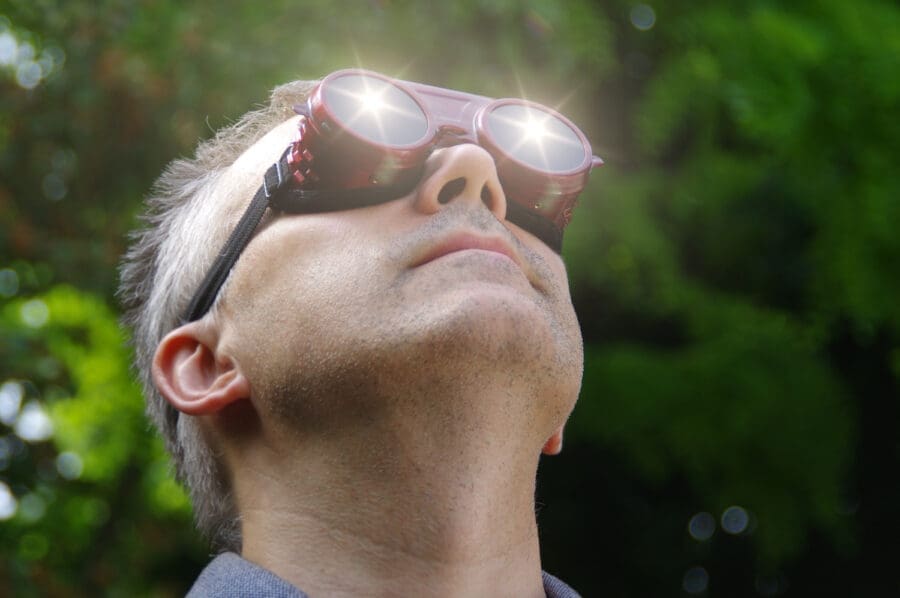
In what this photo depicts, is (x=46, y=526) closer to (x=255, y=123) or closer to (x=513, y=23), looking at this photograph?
(x=513, y=23)

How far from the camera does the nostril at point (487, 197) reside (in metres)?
1.93

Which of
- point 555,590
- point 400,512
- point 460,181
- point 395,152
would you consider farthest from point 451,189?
point 555,590

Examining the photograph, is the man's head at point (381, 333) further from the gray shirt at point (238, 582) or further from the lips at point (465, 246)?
the gray shirt at point (238, 582)

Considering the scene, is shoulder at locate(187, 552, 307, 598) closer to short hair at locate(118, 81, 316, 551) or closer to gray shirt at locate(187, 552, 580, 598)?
gray shirt at locate(187, 552, 580, 598)

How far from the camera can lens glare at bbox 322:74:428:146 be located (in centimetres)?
187

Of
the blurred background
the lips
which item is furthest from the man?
the blurred background

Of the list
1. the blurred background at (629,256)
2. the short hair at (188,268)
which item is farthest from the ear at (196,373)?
the blurred background at (629,256)

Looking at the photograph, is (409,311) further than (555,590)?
No

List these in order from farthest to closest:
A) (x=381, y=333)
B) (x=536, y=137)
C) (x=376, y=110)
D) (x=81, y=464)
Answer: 1. (x=81, y=464)
2. (x=536, y=137)
3. (x=376, y=110)
4. (x=381, y=333)

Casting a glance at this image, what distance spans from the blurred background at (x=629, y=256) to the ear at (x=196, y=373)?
2.01 m

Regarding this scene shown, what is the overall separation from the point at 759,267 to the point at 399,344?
4240mm

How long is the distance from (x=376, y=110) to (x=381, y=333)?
18.6 inches

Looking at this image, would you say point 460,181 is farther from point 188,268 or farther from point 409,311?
point 188,268

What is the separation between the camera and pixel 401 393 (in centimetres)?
171
